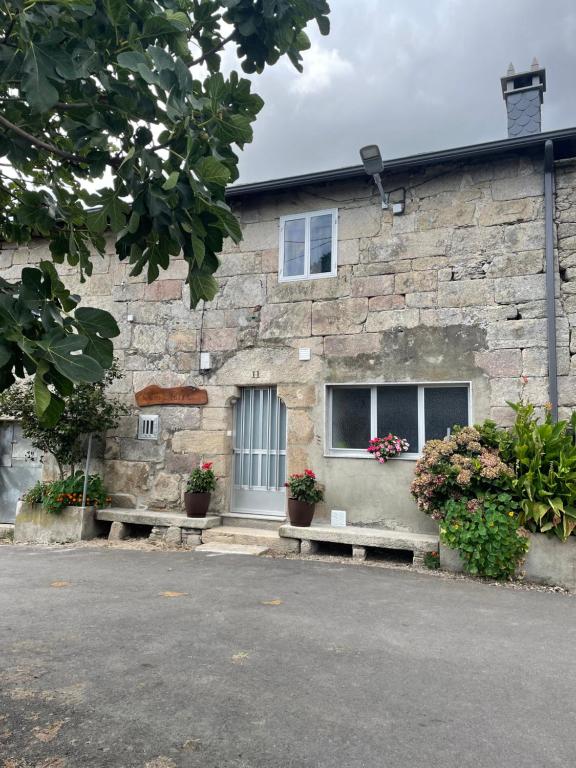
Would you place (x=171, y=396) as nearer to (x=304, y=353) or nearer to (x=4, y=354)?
(x=304, y=353)

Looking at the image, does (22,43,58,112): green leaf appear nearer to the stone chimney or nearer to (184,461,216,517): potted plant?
(184,461,216,517): potted plant

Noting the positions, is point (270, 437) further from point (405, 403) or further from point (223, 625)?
point (223, 625)

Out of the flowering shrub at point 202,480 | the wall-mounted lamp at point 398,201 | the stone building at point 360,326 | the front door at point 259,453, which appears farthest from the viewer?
the front door at point 259,453

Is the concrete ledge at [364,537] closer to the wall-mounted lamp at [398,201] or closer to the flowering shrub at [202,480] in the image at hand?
the flowering shrub at [202,480]

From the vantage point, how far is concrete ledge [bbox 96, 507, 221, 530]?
738 centimetres

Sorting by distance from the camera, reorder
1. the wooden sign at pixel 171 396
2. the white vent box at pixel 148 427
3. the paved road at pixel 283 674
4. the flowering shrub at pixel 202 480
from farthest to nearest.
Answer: the white vent box at pixel 148 427 → the wooden sign at pixel 171 396 → the flowering shrub at pixel 202 480 → the paved road at pixel 283 674

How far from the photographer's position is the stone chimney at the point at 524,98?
727cm

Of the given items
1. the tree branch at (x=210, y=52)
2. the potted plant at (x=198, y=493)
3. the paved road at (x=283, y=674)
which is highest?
the tree branch at (x=210, y=52)

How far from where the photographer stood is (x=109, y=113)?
221cm

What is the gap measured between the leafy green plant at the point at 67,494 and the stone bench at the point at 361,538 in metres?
2.88

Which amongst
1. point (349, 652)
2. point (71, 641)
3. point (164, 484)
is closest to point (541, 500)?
point (349, 652)

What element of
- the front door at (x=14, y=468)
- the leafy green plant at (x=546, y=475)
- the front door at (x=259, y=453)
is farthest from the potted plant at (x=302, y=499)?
the front door at (x=14, y=468)

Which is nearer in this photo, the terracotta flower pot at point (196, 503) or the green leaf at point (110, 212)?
the green leaf at point (110, 212)

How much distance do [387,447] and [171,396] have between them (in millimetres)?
3251
